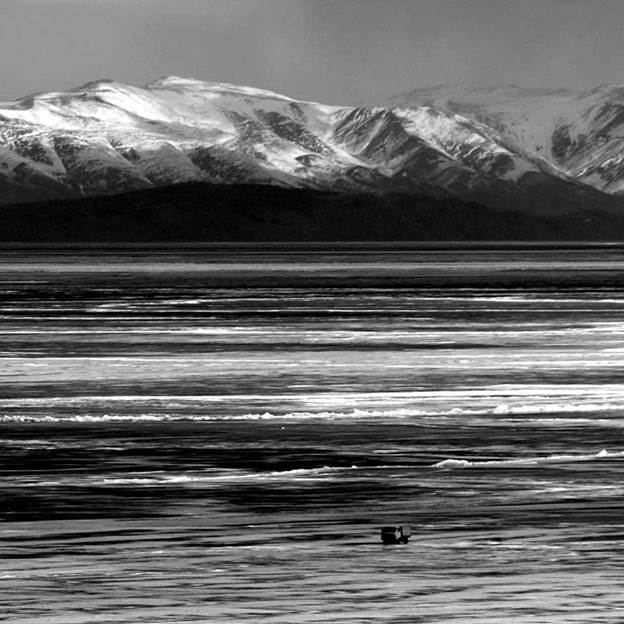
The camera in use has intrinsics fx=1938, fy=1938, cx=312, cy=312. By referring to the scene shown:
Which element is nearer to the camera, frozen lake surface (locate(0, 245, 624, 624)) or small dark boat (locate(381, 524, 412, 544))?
frozen lake surface (locate(0, 245, 624, 624))

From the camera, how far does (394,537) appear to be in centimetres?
1961

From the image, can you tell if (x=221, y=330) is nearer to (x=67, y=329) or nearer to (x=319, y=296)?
(x=67, y=329)

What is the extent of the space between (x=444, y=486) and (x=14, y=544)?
7.02m

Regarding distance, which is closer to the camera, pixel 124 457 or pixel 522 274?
pixel 124 457

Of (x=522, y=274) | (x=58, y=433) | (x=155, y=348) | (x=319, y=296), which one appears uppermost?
(x=522, y=274)

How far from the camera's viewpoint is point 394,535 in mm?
19625

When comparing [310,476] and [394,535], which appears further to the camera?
[310,476]

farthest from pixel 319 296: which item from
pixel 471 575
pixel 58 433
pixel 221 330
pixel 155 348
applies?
pixel 471 575

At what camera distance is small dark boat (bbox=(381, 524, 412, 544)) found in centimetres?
1964

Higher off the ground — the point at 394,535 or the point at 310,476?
the point at 310,476

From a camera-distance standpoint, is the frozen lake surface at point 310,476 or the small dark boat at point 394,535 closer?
the frozen lake surface at point 310,476

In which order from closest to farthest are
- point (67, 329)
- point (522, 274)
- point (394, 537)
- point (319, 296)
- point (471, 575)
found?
point (471, 575) → point (394, 537) → point (67, 329) → point (319, 296) → point (522, 274)

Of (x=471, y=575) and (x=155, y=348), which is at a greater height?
(x=155, y=348)

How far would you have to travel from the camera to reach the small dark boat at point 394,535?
19641 mm
